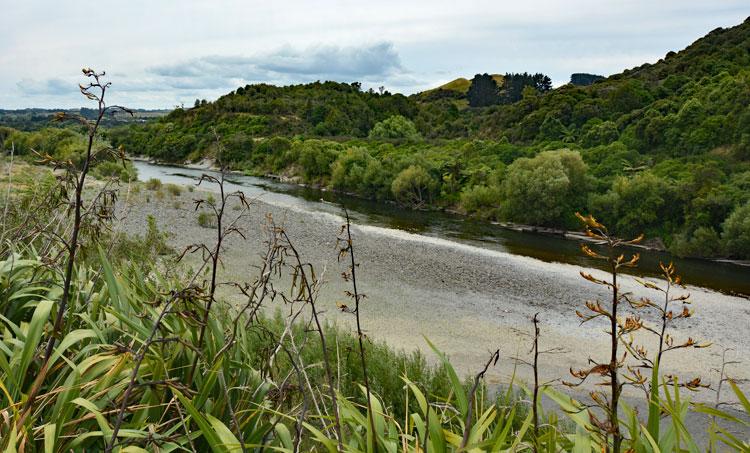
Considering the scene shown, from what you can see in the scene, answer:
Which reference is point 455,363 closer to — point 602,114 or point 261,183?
point 261,183

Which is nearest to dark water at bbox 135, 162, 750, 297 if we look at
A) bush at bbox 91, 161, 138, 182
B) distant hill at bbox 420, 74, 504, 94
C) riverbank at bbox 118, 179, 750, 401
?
riverbank at bbox 118, 179, 750, 401

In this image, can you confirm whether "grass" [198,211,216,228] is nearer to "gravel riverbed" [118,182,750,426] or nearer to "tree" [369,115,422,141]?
"gravel riverbed" [118,182,750,426]

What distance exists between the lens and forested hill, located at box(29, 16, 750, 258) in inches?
1119

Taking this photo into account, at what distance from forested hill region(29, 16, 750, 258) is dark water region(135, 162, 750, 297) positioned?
141 cm

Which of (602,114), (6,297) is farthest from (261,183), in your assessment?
(6,297)

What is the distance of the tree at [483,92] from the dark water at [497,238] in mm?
73826

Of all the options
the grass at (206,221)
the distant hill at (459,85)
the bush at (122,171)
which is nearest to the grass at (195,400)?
the bush at (122,171)

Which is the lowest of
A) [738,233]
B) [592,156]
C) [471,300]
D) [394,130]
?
[471,300]

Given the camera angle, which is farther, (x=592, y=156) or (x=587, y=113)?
(x=587, y=113)

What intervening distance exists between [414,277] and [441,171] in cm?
2185

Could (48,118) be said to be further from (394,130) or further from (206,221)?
(394,130)

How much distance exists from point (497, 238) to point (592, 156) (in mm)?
14542

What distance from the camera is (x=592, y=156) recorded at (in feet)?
126

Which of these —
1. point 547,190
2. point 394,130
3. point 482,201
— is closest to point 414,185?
point 482,201
